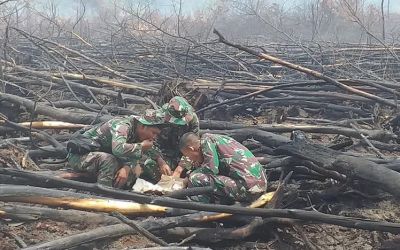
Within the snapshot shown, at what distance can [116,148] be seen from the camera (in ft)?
13.0

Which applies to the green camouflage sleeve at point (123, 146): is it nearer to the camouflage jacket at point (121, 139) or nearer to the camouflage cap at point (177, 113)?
the camouflage jacket at point (121, 139)

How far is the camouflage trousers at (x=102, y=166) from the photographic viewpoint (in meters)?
4.04

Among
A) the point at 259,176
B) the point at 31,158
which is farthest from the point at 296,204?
the point at 31,158

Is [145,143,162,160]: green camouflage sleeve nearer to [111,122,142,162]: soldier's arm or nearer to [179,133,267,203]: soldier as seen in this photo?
[111,122,142,162]: soldier's arm

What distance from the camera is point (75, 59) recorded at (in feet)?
29.2

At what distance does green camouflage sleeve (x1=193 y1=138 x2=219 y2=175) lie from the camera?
3.84 meters

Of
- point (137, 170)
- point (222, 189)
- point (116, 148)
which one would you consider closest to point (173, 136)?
point (137, 170)

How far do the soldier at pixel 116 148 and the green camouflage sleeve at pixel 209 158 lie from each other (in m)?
0.46

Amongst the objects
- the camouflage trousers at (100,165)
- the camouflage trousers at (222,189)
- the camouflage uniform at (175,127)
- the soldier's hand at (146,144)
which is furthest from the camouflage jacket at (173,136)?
the camouflage trousers at (222,189)

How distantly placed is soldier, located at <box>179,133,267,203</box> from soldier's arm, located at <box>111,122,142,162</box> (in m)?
0.38

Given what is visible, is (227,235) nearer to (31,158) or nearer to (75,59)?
(31,158)

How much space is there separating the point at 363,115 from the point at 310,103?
0.70 meters

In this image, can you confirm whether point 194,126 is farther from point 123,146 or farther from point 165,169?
point 123,146

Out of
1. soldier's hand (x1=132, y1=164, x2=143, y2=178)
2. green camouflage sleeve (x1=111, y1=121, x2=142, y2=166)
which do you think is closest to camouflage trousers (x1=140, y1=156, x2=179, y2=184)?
soldier's hand (x1=132, y1=164, x2=143, y2=178)
